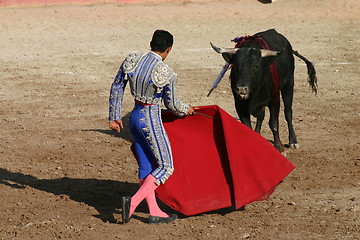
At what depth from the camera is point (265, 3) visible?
22.6 m

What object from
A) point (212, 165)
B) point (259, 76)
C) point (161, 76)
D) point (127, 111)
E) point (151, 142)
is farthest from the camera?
point (127, 111)

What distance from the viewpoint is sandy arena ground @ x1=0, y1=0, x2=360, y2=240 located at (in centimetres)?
693

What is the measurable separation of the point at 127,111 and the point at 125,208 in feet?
16.9

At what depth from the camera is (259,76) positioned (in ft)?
28.9

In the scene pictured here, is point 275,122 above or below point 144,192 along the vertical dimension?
below

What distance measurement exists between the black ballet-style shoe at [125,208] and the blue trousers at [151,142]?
0.28 m

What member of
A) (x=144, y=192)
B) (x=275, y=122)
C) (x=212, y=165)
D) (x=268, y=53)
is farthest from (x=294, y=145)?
(x=144, y=192)

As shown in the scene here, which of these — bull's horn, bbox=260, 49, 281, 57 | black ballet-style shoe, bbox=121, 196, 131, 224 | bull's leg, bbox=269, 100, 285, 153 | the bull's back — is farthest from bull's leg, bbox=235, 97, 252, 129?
black ballet-style shoe, bbox=121, 196, 131, 224

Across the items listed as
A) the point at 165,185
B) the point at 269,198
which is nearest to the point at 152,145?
the point at 165,185

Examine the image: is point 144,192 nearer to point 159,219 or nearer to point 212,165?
point 159,219

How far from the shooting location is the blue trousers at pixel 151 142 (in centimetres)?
655

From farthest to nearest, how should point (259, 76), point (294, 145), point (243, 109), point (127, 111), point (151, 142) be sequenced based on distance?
point (127, 111) < point (294, 145) < point (243, 109) < point (259, 76) < point (151, 142)

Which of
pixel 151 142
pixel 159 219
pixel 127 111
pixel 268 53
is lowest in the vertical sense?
pixel 127 111

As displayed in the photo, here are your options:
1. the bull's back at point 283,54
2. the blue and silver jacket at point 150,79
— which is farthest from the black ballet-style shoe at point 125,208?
the bull's back at point 283,54
